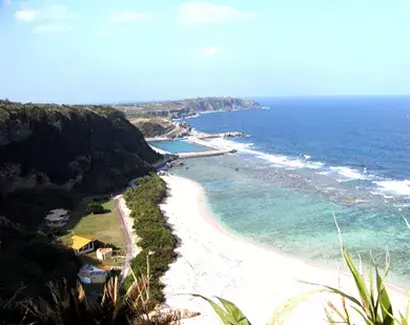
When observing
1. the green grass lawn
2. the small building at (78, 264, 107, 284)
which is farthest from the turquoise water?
the small building at (78, 264, 107, 284)

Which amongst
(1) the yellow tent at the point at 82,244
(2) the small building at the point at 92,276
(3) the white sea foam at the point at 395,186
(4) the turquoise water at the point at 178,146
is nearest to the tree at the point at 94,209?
(1) the yellow tent at the point at 82,244

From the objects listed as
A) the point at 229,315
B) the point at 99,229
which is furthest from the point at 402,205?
the point at 229,315

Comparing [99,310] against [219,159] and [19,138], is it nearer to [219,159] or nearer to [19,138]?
[19,138]

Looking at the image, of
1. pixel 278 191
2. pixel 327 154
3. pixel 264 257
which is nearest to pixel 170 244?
pixel 264 257

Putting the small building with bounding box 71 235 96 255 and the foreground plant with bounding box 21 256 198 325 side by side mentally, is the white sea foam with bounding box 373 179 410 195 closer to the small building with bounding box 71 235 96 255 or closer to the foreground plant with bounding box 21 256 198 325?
the small building with bounding box 71 235 96 255

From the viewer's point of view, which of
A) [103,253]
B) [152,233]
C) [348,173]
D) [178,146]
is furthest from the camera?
[178,146]

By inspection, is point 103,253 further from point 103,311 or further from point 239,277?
point 103,311
